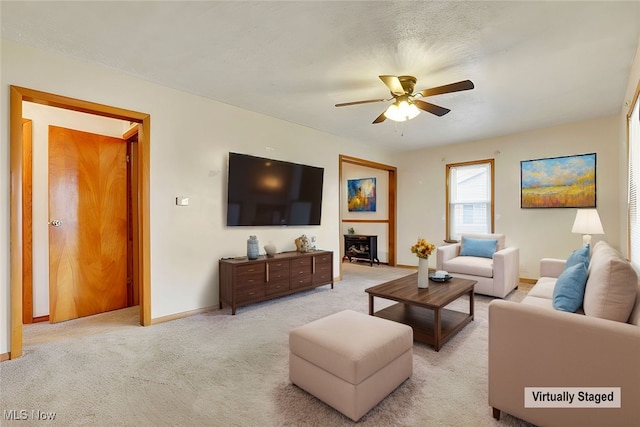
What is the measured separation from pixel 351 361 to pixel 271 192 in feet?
9.88

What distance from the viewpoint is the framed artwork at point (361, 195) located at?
7.37 m

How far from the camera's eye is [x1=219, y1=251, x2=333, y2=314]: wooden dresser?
3588 millimetres

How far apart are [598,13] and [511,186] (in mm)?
3684

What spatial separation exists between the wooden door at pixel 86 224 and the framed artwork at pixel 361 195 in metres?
5.14

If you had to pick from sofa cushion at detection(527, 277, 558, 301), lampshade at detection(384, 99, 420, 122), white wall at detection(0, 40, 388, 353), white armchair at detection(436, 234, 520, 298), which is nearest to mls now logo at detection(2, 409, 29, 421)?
white wall at detection(0, 40, 388, 353)

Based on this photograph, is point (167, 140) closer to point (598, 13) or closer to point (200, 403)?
point (200, 403)

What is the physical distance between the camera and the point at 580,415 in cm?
144

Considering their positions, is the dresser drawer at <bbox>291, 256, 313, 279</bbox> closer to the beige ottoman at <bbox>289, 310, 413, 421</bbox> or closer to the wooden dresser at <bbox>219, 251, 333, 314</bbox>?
the wooden dresser at <bbox>219, 251, 333, 314</bbox>

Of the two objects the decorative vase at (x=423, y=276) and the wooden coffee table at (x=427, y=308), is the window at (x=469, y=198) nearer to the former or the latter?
the wooden coffee table at (x=427, y=308)

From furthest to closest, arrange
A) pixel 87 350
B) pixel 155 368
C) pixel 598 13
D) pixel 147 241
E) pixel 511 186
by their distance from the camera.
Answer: pixel 511 186 < pixel 147 241 < pixel 87 350 < pixel 155 368 < pixel 598 13

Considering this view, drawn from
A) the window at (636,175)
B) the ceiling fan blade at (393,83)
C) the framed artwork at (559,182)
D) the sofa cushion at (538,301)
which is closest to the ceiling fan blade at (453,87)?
the ceiling fan blade at (393,83)

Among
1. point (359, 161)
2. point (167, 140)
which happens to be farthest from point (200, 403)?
point (359, 161)

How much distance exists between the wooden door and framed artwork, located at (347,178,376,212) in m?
5.14

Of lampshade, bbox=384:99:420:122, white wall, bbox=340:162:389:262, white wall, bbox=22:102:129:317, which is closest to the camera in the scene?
lampshade, bbox=384:99:420:122
